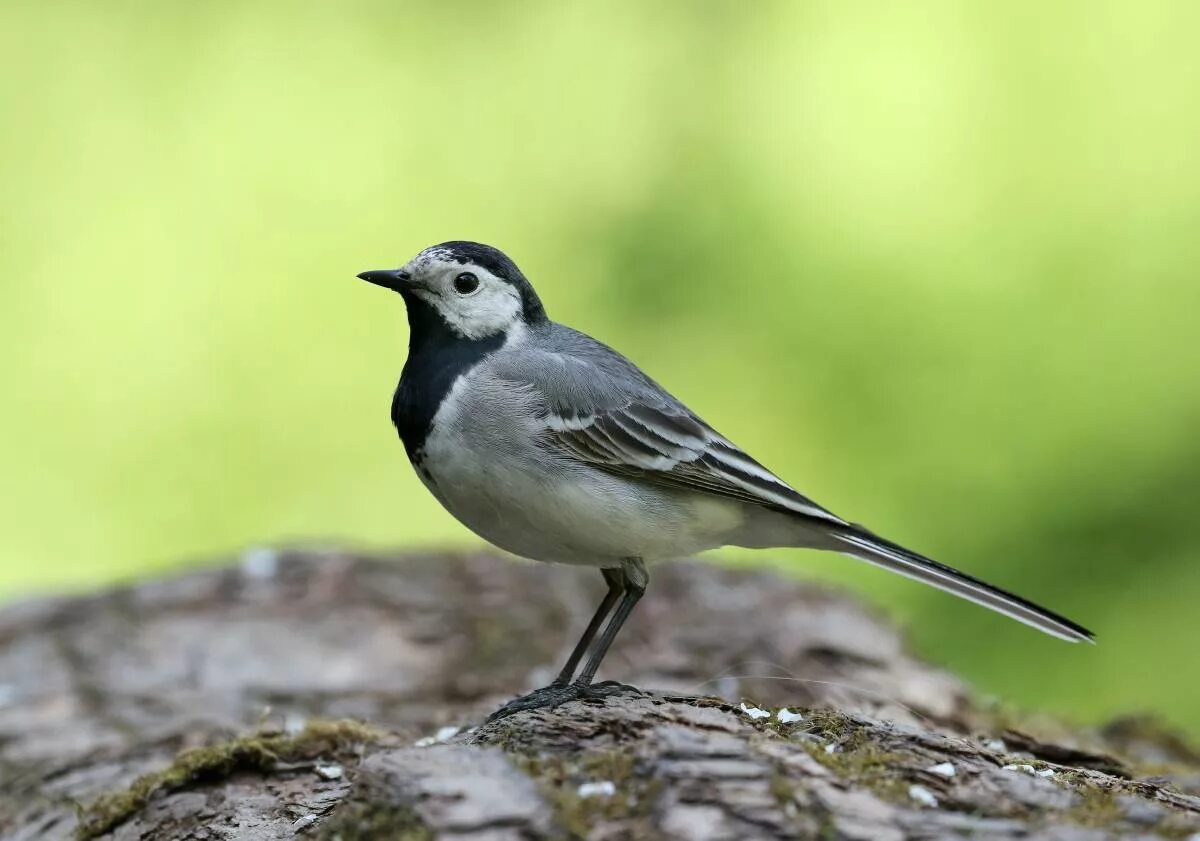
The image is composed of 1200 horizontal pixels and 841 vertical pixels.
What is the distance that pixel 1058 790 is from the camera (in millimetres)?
3014

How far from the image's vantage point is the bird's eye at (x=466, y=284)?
15.1 feet

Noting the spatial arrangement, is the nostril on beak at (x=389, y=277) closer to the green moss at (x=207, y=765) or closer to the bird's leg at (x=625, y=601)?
the bird's leg at (x=625, y=601)

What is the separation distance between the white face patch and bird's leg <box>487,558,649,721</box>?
0.92 metres

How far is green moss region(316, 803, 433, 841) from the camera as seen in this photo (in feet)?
8.82

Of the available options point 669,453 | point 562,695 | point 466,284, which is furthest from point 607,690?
point 466,284

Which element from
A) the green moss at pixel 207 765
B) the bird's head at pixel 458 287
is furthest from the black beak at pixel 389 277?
the green moss at pixel 207 765

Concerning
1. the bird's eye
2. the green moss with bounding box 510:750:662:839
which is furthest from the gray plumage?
the green moss with bounding box 510:750:662:839

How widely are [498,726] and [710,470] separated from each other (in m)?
1.30

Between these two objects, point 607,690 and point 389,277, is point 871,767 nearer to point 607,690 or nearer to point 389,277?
point 607,690

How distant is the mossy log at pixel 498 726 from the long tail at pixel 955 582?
0.40m

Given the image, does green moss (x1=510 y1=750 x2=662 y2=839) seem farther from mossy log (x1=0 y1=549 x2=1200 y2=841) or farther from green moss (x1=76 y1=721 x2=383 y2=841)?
green moss (x1=76 y1=721 x2=383 y2=841)

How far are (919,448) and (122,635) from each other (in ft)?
14.2

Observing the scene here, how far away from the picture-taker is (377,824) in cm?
276

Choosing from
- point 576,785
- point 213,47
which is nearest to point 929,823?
point 576,785
